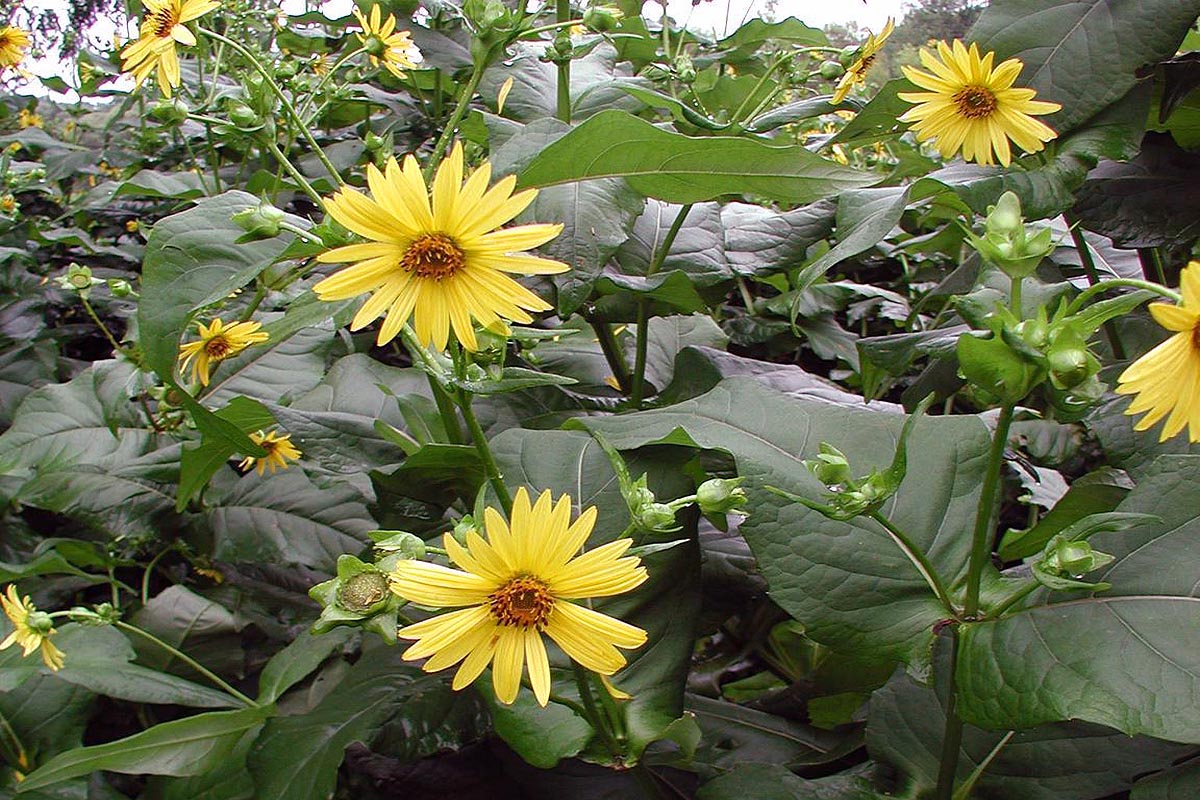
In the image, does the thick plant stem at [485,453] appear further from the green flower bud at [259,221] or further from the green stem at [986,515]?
the green stem at [986,515]

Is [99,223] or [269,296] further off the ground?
[99,223]

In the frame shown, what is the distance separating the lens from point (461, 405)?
797 mm

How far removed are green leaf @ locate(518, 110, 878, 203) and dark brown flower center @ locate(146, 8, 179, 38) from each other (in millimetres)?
493

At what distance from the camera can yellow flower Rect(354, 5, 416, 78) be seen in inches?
47.1

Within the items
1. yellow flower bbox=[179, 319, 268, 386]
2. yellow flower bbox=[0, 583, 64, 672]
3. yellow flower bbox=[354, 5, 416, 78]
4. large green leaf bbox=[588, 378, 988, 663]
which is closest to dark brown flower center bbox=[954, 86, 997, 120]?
large green leaf bbox=[588, 378, 988, 663]

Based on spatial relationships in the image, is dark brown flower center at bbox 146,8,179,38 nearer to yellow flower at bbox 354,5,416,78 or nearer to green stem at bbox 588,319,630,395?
yellow flower at bbox 354,5,416,78

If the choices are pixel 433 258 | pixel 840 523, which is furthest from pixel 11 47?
pixel 840 523

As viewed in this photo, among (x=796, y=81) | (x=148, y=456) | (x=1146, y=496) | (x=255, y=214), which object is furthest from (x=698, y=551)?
(x=148, y=456)

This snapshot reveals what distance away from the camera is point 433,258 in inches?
27.1

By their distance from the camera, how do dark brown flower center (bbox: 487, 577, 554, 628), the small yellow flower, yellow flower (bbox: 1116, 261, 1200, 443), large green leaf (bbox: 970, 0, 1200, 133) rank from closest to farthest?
yellow flower (bbox: 1116, 261, 1200, 443) → dark brown flower center (bbox: 487, 577, 554, 628) → large green leaf (bbox: 970, 0, 1200, 133) → the small yellow flower

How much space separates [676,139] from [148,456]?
3.06 ft

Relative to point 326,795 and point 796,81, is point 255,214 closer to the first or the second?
point 326,795

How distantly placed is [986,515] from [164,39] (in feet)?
3.09

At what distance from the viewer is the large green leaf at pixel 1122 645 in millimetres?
613
